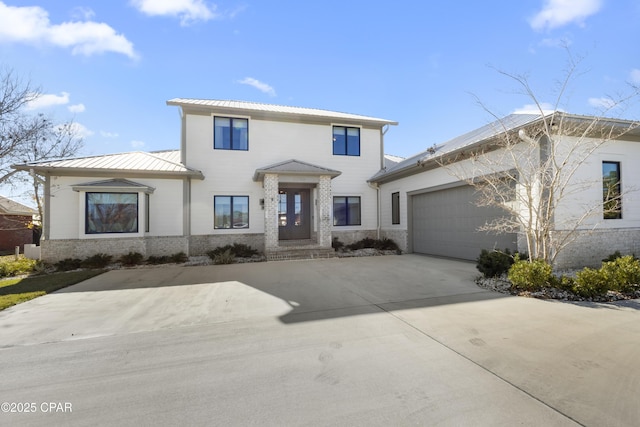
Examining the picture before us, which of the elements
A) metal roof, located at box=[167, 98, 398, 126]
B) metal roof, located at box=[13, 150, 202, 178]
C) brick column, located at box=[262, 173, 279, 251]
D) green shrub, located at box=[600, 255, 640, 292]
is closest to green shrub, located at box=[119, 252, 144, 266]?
A: metal roof, located at box=[13, 150, 202, 178]

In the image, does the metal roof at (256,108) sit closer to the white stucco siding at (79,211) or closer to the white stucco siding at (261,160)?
the white stucco siding at (261,160)

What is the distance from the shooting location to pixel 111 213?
425 inches

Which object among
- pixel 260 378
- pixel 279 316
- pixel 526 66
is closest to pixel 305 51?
pixel 526 66

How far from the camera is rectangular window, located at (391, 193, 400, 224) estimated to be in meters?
14.0

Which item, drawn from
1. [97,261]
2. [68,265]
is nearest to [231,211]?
[97,261]

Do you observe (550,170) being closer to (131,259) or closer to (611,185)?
(611,185)

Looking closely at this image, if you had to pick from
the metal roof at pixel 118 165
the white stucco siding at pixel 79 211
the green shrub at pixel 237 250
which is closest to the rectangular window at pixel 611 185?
the green shrub at pixel 237 250

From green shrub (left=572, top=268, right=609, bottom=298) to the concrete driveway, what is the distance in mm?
404

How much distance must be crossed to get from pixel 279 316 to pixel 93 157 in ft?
40.4

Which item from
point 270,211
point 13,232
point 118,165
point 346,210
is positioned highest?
point 118,165

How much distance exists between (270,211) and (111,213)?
6225 millimetres

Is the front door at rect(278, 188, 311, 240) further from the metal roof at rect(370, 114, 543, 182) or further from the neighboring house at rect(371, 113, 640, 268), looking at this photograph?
the neighboring house at rect(371, 113, 640, 268)

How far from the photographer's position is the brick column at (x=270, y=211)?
11.9 metres

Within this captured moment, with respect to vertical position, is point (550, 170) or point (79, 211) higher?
point (550, 170)
